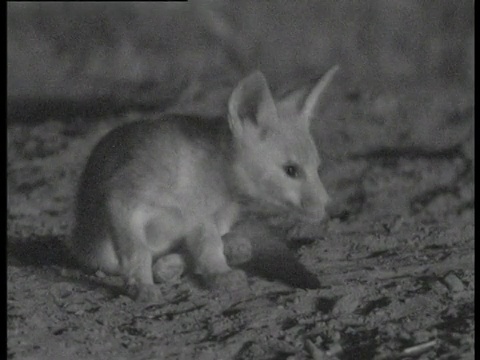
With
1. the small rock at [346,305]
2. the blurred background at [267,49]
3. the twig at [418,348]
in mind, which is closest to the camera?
the twig at [418,348]

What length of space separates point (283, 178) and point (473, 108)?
0.65 metres

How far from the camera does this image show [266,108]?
190 cm

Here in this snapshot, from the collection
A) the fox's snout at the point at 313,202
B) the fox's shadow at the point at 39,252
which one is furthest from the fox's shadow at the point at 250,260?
the fox's snout at the point at 313,202

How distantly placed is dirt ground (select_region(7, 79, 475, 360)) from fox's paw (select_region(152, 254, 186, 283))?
0.02m

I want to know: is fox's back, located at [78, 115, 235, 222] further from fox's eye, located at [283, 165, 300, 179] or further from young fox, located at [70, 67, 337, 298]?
fox's eye, located at [283, 165, 300, 179]

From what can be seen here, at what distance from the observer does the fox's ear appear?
184 cm

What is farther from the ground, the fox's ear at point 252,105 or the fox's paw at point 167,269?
the fox's ear at point 252,105

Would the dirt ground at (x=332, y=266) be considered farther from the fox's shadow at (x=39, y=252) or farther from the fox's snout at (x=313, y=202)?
the fox's snout at (x=313, y=202)

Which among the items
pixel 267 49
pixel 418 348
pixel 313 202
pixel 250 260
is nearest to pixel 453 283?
pixel 418 348

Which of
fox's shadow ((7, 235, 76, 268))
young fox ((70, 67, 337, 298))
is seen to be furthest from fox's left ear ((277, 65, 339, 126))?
fox's shadow ((7, 235, 76, 268))

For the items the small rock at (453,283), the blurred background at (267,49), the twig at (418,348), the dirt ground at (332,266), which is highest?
the blurred background at (267,49)

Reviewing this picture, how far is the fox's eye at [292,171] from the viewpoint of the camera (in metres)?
1.92

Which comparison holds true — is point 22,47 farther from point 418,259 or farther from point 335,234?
point 418,259

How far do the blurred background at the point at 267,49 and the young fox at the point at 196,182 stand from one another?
203 millimetres
